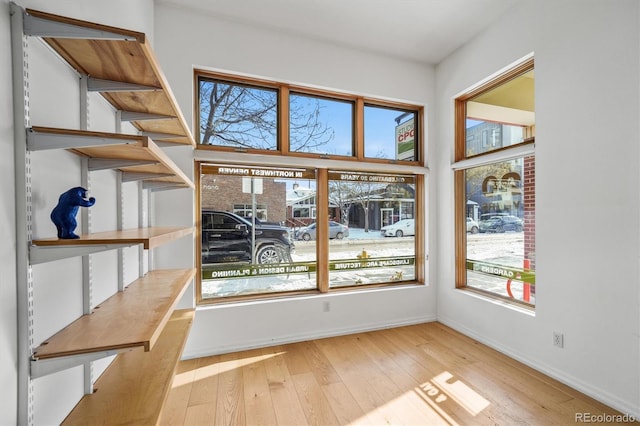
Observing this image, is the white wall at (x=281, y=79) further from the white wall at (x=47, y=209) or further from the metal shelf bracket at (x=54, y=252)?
the metal shelf bracket at (x=54, y=252)

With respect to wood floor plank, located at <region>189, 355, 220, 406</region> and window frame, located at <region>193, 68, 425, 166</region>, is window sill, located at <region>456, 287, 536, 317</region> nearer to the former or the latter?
window frame, located at <region>193, 68, 425, 166</region>

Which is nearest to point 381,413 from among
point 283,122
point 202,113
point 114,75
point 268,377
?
point 268,377

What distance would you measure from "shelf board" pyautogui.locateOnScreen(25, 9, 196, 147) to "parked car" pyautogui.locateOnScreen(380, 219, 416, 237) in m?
2.70

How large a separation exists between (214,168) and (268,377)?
2.01 meters

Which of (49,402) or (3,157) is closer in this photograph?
Answer: (3,157)

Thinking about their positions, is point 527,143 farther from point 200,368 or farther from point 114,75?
point 200,368

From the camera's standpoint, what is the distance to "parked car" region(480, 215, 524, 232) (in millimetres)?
2809

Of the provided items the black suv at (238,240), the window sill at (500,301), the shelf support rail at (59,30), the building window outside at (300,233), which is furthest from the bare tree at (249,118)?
the window sill at (500,301)

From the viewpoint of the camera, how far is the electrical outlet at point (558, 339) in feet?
7.63

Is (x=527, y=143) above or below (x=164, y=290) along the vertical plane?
above

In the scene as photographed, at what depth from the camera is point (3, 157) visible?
3.02 ft

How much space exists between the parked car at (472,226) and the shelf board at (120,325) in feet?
10.1

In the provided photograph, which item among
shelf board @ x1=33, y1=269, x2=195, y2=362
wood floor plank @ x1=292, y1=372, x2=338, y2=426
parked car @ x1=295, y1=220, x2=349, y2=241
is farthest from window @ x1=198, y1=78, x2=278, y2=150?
wood floor plank @ x1=292, y1=372, x2=338, y2=426

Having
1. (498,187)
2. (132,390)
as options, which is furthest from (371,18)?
(132,390)
